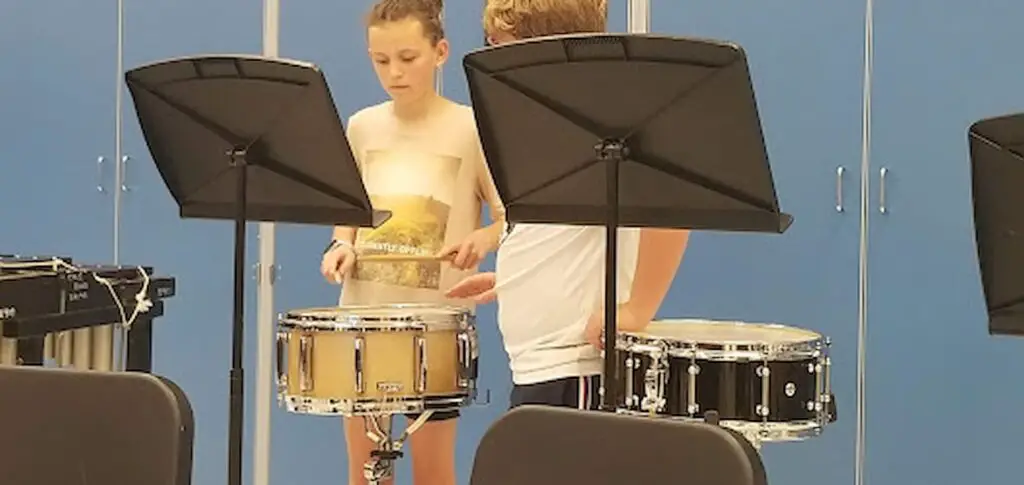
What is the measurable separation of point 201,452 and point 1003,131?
→ 3.39 meters

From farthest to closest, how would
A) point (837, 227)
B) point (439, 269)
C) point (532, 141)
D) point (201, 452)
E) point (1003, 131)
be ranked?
1. point (201, 452)
2. point (837, 227)
3. point (439, 269)
4. point (532, 141)
5. point (1003, 131)

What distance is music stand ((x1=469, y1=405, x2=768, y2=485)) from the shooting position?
159cm

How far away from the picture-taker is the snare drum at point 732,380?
2.53 m

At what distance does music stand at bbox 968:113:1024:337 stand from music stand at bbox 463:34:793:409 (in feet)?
1.06

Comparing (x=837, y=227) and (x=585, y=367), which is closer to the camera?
(x=585, y=367)

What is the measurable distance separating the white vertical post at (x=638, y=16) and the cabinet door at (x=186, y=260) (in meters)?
1.46

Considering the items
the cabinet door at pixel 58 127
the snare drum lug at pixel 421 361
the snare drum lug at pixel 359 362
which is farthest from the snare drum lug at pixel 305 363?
the cabinet door at pixel 58 127

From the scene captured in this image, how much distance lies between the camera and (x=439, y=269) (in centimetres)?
322

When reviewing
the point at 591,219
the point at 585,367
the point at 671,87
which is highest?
the point at 671,87

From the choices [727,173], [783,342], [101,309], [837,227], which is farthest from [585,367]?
[837,227]

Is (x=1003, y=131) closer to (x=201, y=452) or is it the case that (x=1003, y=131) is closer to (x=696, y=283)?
(x=696, y=283)

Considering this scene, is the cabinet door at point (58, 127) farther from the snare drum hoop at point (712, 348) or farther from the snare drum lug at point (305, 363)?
the snare drum hoop at point (712, 348)

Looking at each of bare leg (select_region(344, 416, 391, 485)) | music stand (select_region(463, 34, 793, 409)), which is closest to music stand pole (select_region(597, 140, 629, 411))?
music stand (select_region(463, 34, 793, 409))

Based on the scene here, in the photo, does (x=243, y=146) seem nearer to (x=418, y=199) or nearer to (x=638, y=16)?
(x=418, y=199)
